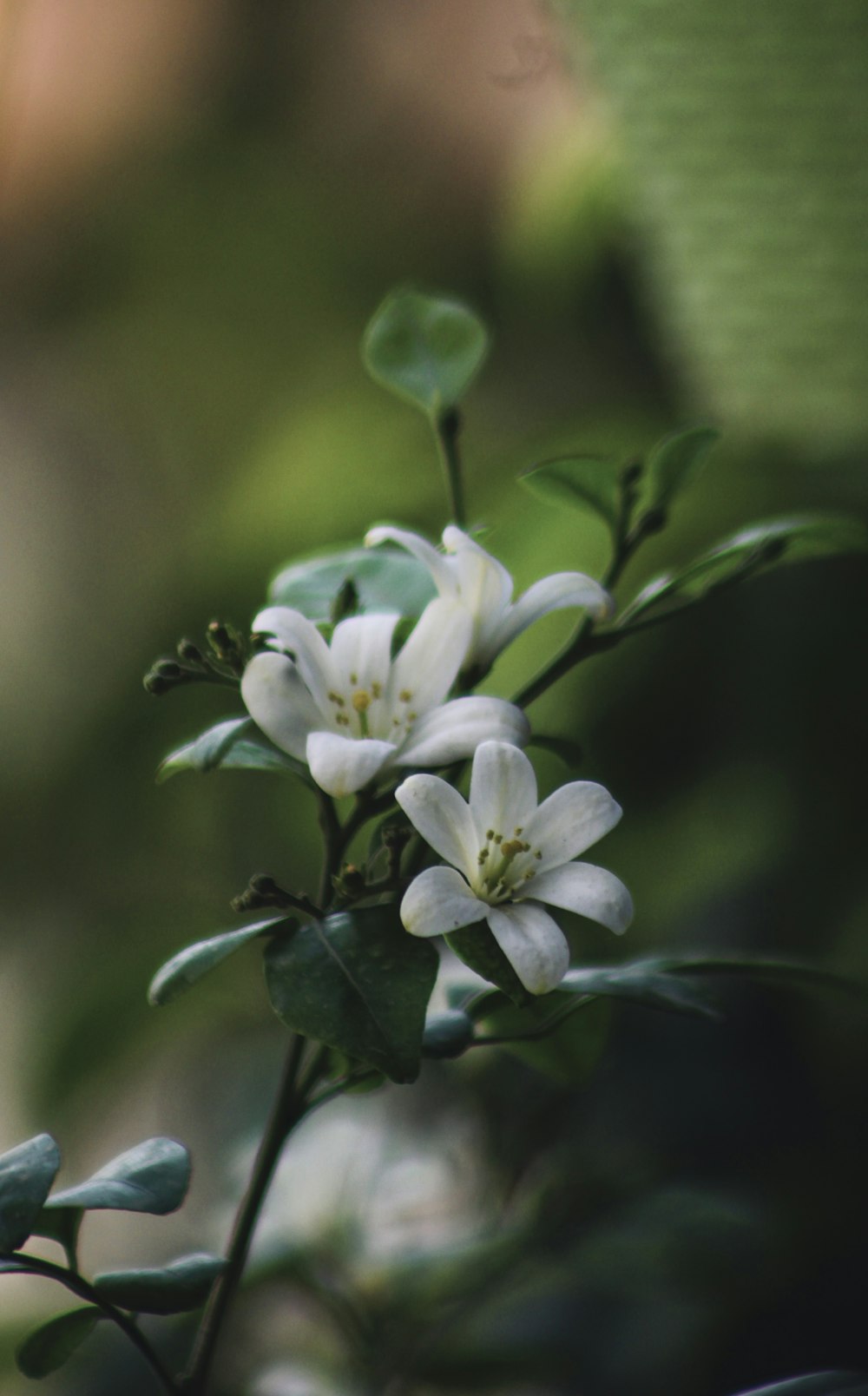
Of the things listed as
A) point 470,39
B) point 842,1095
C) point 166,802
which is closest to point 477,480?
point 166,802

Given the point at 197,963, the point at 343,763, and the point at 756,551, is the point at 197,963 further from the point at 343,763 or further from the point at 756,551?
the point at 756,551

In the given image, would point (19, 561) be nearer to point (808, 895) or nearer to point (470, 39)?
point (470, 39)

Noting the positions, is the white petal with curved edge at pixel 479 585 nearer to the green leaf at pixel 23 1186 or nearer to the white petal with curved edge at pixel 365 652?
the white petal with curved edge at pixel 365 652

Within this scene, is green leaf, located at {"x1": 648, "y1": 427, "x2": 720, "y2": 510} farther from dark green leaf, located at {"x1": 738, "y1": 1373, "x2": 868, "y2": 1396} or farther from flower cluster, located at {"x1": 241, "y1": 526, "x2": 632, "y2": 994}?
dark green leaf, located at {"x1": 738, "y1": 1373, "x2": 868, "y2": 1396}

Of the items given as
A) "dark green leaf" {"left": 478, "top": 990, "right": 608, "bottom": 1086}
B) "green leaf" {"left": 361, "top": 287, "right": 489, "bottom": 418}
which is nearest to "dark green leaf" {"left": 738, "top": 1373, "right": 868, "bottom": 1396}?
"dark green leaf" {"left": 478, "top": 990, "right": 608, "bottom": 1086}

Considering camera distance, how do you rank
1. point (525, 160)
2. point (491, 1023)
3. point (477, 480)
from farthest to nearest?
point (525, 160) → point (477, 480) → point (491, 1023)

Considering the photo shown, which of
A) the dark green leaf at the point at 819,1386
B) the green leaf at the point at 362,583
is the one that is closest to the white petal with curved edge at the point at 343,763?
the green leaf at the point at 362,583

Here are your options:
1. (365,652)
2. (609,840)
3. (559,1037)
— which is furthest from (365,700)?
(609,840)
